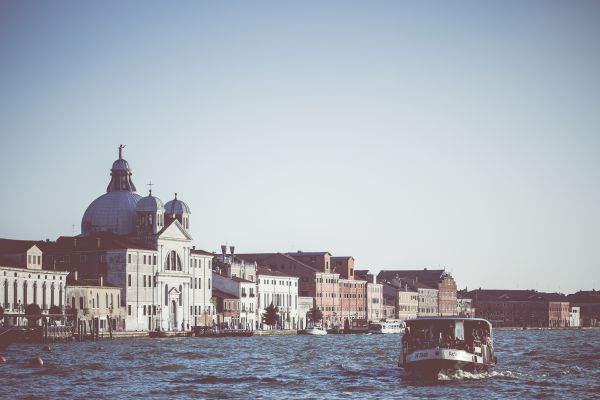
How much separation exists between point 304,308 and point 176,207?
32698 mm

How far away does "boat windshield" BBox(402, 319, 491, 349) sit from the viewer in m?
53.8

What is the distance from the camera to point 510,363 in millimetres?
70188

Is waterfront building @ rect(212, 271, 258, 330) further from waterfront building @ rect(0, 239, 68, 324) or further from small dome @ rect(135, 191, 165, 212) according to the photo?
waterfront building @ rect(0, 239, 68, 324)

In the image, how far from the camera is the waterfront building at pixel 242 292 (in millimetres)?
144000

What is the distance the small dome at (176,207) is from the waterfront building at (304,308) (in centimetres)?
2908

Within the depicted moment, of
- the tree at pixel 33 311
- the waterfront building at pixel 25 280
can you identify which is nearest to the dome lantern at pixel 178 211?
the waterfront building at pixel 25 280

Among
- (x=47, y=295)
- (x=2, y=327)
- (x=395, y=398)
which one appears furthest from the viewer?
(x=47, y=295)

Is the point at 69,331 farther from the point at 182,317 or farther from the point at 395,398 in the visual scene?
the point at 395,398

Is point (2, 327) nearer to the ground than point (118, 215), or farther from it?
nearer to the ground

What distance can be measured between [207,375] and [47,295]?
173ft

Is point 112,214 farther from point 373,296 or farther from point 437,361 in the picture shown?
point 437,361

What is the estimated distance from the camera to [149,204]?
422ft

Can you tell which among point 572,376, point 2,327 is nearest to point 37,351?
point 2,327

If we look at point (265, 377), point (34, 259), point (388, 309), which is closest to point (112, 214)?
point (34, 259)
